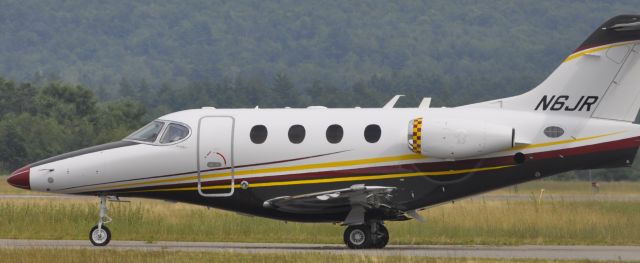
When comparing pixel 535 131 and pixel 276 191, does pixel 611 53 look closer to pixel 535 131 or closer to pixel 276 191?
pixel 535 131

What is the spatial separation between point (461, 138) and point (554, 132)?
2.12 metres

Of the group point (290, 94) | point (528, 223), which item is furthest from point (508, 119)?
point (290, 94)

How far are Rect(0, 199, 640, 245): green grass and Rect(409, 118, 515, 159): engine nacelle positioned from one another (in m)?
4.21

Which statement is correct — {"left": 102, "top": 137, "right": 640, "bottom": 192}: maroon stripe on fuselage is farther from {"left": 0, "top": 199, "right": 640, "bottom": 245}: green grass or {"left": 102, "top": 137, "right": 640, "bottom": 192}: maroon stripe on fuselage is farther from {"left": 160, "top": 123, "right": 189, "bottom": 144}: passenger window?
{"left": 0, "top": 199, "right": 640, "bottom": 245}: green grass

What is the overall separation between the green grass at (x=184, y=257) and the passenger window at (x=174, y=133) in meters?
4.12

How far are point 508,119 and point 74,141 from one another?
58.6 metres

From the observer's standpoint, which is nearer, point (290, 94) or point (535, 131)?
point (535, 131)

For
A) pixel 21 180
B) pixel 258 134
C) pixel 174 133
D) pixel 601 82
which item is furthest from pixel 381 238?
pixel 21 180

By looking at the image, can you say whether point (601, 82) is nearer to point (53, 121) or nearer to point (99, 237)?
point (99, 237)

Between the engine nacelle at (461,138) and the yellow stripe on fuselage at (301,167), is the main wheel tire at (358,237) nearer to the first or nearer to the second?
the yellow stripe on fuselage at (301,167)

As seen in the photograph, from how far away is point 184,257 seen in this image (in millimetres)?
25297

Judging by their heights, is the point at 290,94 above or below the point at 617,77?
above

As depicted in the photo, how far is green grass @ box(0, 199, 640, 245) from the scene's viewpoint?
3284cm

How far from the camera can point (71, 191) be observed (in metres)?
29.8
